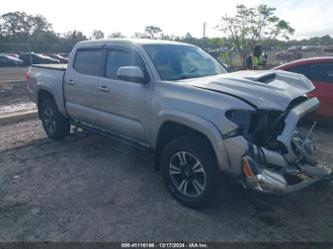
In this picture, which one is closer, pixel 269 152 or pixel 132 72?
pixel 269 152

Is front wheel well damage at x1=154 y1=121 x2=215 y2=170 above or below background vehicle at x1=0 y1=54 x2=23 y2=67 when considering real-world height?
above

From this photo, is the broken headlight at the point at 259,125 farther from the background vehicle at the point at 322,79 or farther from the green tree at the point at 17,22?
the green tree at the point at 17,22

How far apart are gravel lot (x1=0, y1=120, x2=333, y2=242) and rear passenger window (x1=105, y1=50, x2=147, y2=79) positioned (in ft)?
4.78

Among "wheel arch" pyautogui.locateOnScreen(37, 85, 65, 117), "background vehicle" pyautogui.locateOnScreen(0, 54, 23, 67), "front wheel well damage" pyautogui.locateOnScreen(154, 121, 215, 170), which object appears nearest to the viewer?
"front wheel well damage" pyautogui.locateOnScreen(154, 121, 215, 170)

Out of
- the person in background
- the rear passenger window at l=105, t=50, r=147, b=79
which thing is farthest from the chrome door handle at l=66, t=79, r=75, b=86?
the person in background

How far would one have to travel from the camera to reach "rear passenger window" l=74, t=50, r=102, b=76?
454 centimetres

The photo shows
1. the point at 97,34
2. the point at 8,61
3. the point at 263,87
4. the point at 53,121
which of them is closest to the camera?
the point at 263,87

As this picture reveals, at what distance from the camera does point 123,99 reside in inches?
155

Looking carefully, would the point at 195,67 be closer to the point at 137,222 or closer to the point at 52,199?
the point at 137,222

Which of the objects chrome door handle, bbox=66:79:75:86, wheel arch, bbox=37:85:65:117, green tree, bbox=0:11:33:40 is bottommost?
wheel arch, bbox=37:85:65:117

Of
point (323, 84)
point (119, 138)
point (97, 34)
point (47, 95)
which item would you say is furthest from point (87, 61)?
point (97, 34)

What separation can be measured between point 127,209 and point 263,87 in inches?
80.1

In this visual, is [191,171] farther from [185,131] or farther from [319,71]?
[319,71]

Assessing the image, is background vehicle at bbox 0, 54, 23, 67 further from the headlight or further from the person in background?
the headlight
